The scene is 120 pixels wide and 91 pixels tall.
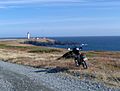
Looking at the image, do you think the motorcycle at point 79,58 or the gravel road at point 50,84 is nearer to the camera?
the gravel road at point 50,84

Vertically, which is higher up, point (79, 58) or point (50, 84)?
point (79, 58)

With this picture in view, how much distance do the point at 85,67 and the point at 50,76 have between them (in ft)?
11.7

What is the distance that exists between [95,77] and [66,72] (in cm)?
438

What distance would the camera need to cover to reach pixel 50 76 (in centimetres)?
2917

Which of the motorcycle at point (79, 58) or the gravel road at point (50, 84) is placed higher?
the motorcycle at point (79, 58)

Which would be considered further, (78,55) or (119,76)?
(78,55)

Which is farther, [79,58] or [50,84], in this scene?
[79,58]

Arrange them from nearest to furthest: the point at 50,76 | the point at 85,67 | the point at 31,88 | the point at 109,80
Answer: the point at 31,88 < the point at 109,80 < the point at 50,76 < the point at 85,67

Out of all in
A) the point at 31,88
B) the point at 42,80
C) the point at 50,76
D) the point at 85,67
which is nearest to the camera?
the point at 31,88

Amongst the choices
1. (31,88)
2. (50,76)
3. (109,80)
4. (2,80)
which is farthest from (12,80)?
(109,80)

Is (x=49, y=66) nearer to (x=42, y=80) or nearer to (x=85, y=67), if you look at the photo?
(x=85, y=67)

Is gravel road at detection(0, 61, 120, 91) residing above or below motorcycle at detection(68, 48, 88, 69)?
below

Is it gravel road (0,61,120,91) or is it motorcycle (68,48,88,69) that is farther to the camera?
motorcycle (68,48,88,69)

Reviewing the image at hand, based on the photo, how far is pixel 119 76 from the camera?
26156 millimetres
